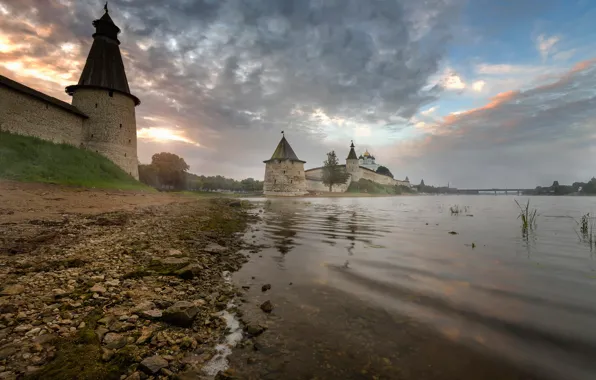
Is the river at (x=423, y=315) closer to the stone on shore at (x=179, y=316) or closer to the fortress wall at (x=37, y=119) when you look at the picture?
the stone on shore at (x=179, y=316)

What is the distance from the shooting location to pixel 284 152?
63.8 m

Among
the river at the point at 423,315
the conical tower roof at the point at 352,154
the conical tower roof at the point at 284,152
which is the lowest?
the river at the point at 423,315

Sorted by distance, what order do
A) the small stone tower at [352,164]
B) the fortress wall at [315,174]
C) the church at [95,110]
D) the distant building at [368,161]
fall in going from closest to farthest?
1. the church at [95,110]
2. the fortress wall at [315,174]
3. the small stone tower at [352,164]
4. the distant building at [368,161]

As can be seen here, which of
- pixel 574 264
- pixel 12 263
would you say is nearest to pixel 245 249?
pixel 12 263

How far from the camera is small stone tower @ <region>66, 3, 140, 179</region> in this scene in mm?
27609

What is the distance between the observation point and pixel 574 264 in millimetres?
6676

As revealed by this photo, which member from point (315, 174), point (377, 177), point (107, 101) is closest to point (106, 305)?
point (107, 101)

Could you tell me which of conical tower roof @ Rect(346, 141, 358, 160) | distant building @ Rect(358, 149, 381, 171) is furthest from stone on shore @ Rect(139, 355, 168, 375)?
distant building @ Rect(358, 149, 381, 171)

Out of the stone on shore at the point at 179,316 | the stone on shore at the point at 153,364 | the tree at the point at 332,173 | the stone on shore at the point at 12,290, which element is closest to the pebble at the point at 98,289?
the stone on shore at the point at 12,290

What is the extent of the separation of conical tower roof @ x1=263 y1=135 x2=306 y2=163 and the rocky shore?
57.2 m

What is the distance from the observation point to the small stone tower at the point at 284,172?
6338 centimetres

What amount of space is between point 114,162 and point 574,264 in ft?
114

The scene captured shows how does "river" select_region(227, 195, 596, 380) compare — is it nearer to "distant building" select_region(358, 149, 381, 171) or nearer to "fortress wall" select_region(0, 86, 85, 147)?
"fortress wall" select_region(0, 86, 85, 147)

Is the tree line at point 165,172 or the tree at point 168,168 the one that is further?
the tree at point 168,168
